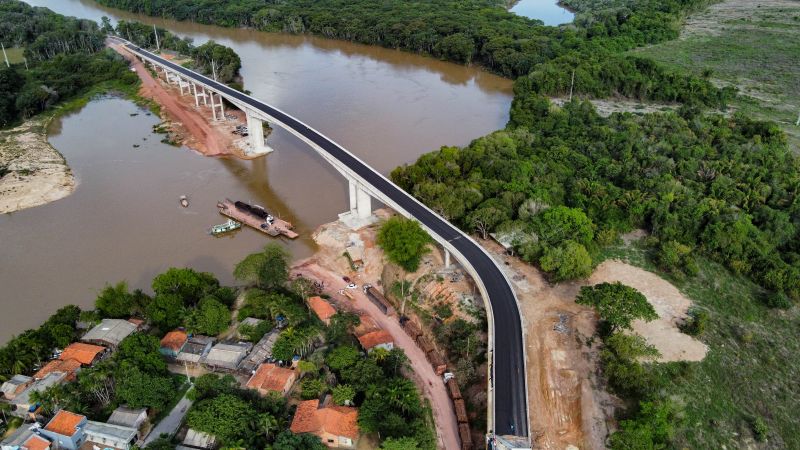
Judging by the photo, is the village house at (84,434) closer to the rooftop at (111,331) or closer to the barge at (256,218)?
the rooftop at (111,331)

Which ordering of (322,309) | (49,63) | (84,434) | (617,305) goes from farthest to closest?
(49,63) < (322,309) < (617,305) < (84,434)

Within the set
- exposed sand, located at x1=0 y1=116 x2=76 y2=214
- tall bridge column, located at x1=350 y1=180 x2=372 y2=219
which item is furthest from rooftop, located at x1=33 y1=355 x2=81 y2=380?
exposed sand, located at x1=0 y1=116 x2=76 y2=214

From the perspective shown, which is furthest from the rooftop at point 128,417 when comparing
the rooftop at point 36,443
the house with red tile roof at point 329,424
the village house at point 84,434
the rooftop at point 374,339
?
the rooftop at point 374,339

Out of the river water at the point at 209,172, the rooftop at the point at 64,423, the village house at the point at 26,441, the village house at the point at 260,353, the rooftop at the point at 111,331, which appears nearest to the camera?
the village house at the point at 26,441

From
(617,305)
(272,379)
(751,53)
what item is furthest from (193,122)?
(751,53)

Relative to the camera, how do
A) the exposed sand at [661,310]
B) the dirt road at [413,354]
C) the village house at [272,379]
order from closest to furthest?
1. the dirt road at [413,354]
2. the village house at [272,379]
3. the exposed sand at [661,310]

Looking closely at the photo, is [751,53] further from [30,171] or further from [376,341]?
[30,171]

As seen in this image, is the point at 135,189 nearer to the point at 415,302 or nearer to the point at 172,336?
the point at 172,336

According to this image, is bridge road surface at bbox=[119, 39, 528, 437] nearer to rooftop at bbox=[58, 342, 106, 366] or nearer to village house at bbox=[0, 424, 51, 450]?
village house at bbox=[0, 424, 51, 450]
